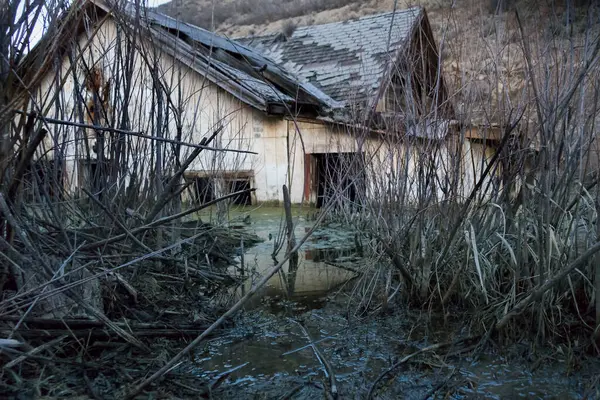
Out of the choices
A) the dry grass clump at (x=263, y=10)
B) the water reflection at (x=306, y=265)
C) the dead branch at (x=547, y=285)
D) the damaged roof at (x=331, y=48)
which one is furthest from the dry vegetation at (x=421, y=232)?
the dry grass clump at (x=263, y=10)

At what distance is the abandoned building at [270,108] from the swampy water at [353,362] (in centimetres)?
92

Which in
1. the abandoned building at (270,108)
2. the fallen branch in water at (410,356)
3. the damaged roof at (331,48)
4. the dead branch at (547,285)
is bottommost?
the fallen branch in water at (410,356)

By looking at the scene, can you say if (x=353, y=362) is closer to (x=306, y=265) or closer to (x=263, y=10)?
(x=306, y=265)

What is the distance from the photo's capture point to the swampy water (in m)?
2.41

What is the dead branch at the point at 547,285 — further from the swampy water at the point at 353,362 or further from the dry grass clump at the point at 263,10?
the dry grass clump at the point at 263,10

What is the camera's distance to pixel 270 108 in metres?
9.30

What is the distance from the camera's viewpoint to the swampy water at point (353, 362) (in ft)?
7.91

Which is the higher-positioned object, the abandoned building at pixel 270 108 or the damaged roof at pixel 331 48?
the damaged roof at pixel 331 48

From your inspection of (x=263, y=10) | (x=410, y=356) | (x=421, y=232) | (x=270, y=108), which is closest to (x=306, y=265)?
(x=421, y=232)

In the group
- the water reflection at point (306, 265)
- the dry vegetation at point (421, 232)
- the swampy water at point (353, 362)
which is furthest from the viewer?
the water reflection at point (306, 265)

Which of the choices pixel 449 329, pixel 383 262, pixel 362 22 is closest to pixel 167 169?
pixel 383 262

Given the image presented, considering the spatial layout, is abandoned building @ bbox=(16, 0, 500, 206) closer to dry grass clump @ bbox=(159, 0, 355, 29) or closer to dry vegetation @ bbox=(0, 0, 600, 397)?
dry vegetation @ bbox=(0, 0, 600, 397)

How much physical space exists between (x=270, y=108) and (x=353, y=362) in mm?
7064

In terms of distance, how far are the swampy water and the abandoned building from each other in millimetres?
919
